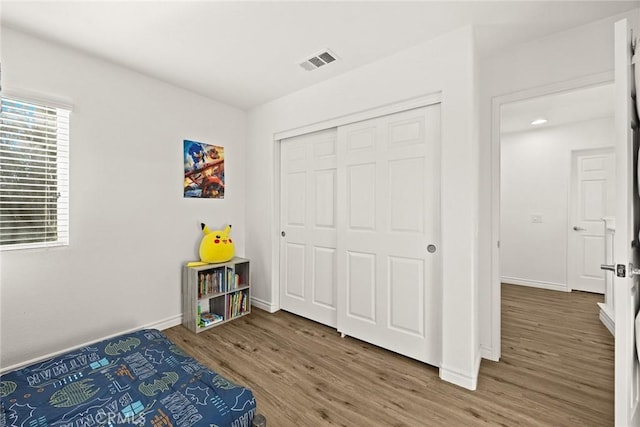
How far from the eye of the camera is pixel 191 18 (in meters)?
1.95

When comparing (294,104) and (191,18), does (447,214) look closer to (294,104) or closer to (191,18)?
(294,104)

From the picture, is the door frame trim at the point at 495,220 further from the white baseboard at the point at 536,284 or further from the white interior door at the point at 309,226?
the white baseboard at the point at 536,284

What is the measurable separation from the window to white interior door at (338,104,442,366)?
235 cm

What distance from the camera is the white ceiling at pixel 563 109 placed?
3.22 meters

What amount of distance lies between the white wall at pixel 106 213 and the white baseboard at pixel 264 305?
0.91 m

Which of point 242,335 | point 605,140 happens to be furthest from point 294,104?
point 605,140

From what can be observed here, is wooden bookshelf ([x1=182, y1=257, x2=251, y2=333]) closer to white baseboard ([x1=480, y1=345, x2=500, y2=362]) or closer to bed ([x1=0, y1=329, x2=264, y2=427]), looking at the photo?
bed ([x1=0, y1=329, x2=264, y2=427])

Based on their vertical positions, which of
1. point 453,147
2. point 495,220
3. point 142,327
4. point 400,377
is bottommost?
point 400,377

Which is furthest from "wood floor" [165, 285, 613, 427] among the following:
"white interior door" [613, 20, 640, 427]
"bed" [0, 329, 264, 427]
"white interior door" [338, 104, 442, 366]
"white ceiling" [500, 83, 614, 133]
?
"white ceiling" [500, 83, 614, 133]

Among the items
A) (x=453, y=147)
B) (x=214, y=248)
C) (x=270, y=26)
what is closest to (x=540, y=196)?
(x=453, y=147)

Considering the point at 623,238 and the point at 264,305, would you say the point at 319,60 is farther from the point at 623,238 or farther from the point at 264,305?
the point at 264,305

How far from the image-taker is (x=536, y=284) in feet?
14.6

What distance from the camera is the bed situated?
1.30 m

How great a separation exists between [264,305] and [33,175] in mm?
2447
